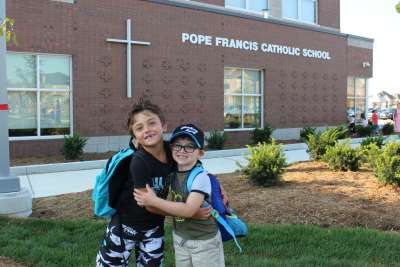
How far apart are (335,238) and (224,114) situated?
12487 mm

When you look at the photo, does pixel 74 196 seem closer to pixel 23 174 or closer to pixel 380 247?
pixel 23 174

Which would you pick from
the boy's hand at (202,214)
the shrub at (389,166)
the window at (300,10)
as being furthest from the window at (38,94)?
the boy's hand at (202,214)

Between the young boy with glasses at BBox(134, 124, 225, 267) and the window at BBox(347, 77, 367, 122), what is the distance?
2222 centimetres

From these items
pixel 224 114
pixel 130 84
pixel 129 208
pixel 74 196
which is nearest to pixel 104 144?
pixel 130 84

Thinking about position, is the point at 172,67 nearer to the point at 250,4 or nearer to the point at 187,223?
the point at 250,4

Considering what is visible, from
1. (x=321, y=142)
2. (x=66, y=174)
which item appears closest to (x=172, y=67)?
(x=66, y=174)

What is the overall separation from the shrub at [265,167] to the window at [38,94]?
24.0ft

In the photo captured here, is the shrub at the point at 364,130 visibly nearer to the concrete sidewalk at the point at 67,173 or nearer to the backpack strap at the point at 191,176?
the concrete sidewalk at the point at 67,173

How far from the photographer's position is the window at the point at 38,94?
1297cm

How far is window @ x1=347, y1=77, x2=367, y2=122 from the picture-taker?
969 inches

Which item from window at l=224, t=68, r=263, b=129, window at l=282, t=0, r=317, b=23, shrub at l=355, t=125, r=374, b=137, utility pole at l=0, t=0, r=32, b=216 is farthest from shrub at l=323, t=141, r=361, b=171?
shrub at l=355, t=125, r=374, b=137

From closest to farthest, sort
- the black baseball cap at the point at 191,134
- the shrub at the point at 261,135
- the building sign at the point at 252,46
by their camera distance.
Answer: the black baseball cap at the point at 191,134, the building sign at the point at 252,46, the shrub at the point at 261,135

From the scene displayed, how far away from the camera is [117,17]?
47.4ft

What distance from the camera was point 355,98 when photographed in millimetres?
25172
